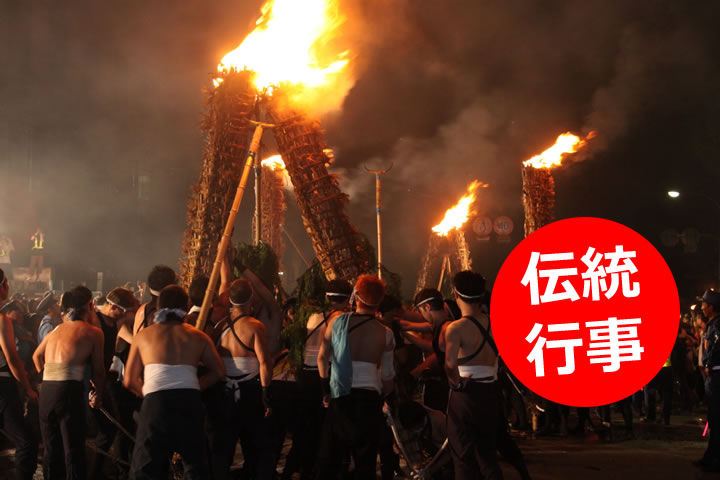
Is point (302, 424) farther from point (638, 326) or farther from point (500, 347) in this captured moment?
point (638, 326)

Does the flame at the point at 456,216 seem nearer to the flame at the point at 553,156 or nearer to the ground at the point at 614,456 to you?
the flame at the point at 553,156

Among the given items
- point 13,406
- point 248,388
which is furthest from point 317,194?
point 13,406

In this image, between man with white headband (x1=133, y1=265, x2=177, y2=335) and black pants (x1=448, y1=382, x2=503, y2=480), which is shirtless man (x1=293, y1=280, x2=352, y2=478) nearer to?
man with white headband (x1=133, y1=265, x2=177, y2=335)

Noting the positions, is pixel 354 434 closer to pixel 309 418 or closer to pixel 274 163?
pixel 309 418

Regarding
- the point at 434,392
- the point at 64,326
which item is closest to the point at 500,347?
Answer: the point at 434,392

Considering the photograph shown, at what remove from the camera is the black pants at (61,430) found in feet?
19.7

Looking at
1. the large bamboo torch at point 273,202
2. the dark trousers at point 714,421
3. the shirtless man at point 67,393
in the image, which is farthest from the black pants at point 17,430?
the dark trousers at point 714,421

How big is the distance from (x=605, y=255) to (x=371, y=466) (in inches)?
121

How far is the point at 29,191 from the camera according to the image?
3866 cm

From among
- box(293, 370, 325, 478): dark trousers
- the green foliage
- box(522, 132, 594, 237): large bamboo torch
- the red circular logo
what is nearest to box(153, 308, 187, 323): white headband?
box(293, 370, 325, 478): dark trousers

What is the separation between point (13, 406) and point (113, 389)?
880 millimetres

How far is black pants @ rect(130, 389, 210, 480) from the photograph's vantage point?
15.7 feet

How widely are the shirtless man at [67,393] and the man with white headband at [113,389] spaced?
1.67ft

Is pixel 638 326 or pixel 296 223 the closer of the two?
pixel 638 326
